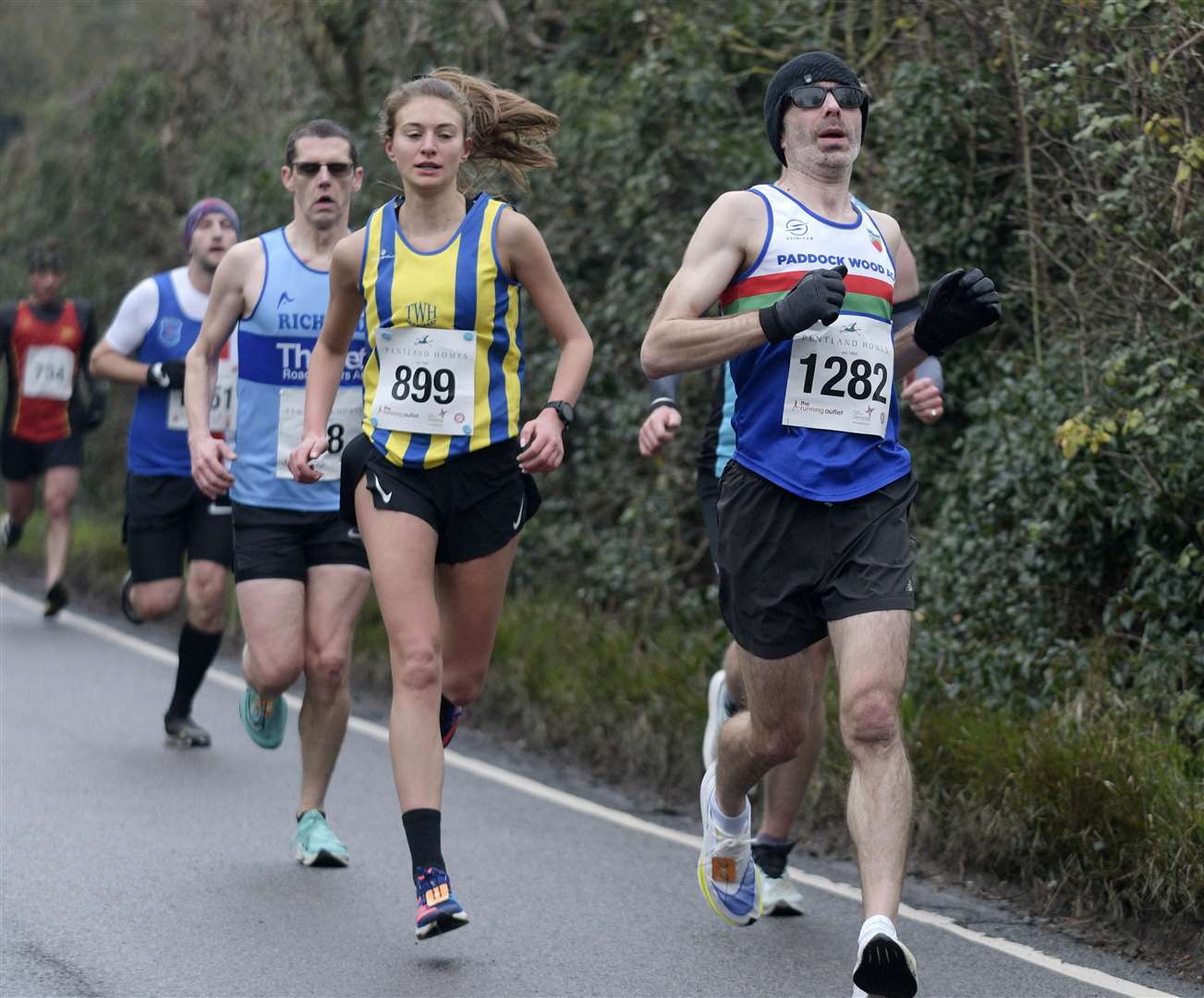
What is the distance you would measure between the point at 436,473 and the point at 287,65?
31.6ft

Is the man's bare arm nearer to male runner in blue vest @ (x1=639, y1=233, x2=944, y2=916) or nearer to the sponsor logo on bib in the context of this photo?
male runner in blue vest @ (x1=639, y1=233, x2=944, y2=916)

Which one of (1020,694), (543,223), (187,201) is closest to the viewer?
(1020,694)

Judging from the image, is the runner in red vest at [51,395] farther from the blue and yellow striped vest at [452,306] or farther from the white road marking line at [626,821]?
the blue and yellow striped vest at [452,306]

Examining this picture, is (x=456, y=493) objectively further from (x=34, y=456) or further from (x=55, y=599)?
(x=34, y=456)

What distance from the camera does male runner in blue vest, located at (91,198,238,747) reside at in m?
8.70

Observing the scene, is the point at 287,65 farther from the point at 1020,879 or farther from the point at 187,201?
the point at 1020,879

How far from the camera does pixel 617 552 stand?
34.8 ft

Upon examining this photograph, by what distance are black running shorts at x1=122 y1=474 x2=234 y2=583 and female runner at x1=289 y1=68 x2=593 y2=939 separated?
→ 3.01 metres

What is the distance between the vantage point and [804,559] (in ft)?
17.1

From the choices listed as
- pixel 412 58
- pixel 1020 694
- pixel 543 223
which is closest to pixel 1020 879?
pixel 1020 694

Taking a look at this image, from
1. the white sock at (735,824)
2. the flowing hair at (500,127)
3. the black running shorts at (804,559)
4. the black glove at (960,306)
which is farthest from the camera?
the flowing hair at (500,127)

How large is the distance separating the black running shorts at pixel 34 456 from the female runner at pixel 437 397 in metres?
7.43

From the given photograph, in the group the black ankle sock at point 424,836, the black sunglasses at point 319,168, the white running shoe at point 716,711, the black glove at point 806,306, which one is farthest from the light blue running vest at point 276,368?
the black glove at point 806,306

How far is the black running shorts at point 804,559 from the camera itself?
5.11m
